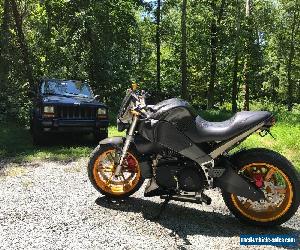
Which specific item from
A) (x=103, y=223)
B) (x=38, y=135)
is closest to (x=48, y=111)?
(x=38, y=135)

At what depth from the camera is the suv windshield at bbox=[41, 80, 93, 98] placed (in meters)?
11.5

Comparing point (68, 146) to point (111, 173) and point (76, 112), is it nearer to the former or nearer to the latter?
point (76, 112)

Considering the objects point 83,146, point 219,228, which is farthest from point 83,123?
point 219,228

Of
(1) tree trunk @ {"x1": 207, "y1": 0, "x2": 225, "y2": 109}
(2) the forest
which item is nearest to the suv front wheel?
(2) the forest

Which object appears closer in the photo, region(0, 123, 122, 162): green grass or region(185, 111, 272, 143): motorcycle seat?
region(185, 111, 272, 143): motorcycle seat

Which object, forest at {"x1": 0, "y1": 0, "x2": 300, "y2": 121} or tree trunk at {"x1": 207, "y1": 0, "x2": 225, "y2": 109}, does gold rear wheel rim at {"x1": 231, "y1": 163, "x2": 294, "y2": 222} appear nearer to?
forest at {"x1": 0, "y1": 0, "x2": 300, "y2": 121}

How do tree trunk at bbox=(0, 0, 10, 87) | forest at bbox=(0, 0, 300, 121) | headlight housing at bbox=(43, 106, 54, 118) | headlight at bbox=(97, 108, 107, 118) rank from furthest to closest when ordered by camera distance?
1. forest at bbox=(0, 0, 300, 121)
2. tree trunk at bbox=(0, 0, 10, 87)
3. headlight at bbox=(97, 108, 107, 118)
4. headlight housing at bbox=(43, 106, 54, 118)

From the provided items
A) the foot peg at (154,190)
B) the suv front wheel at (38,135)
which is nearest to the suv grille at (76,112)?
the suv front wheel at (38,135)

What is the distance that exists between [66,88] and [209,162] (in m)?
7.74

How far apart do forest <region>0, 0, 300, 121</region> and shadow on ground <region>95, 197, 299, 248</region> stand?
1.49m

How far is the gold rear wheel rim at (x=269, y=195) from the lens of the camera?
4676mm

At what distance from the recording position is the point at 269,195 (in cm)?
476

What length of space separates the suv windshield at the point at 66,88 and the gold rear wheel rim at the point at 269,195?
758cm

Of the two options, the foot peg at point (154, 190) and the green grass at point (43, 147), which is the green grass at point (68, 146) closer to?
the green grass at point (43, 147)
